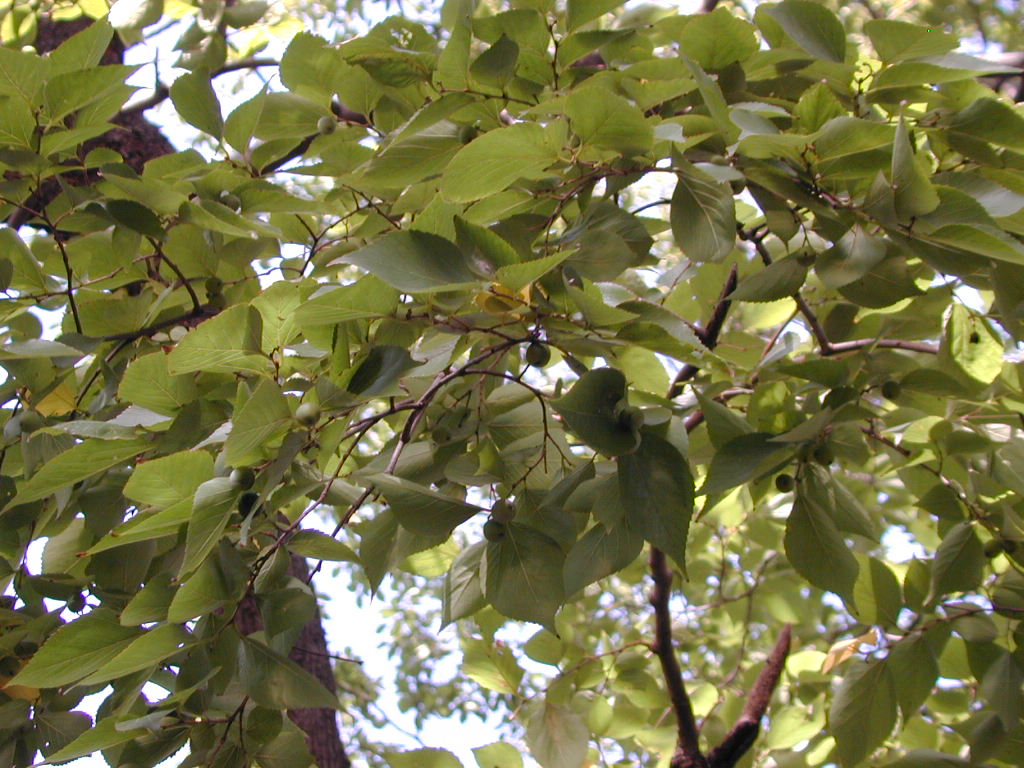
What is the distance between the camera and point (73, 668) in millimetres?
1012

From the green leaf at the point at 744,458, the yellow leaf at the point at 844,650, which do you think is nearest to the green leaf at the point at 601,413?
the green leaf at the point at 744,458

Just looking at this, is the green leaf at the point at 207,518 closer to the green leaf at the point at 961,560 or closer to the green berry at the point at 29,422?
the green berry at the point at 29,422

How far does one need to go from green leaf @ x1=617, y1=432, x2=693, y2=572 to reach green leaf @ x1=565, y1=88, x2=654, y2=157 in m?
0.30

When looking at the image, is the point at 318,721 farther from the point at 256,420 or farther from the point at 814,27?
the point at 814,27

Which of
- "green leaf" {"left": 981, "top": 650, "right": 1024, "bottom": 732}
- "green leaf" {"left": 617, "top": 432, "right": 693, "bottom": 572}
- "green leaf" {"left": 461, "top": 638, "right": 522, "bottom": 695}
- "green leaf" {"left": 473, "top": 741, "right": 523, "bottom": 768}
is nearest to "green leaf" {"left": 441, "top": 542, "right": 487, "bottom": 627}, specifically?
"green leaf" {"left": 617, "top": 432, "right": 693, "bottom": 572}

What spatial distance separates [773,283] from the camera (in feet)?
3.54

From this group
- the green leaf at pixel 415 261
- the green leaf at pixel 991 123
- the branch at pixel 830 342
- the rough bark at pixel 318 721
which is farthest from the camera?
the rough bark at pixel 318 721

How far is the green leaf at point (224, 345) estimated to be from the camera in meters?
0.92

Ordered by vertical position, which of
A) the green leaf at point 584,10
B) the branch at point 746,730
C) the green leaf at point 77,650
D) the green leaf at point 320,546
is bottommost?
the branch at point 746,730

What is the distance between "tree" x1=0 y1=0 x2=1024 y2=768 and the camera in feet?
3.05

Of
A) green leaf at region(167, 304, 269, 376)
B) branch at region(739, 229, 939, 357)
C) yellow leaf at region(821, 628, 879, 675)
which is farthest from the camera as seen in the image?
yellow leaf at region(821, 628, 879, 675)

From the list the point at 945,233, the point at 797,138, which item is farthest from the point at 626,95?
the point at 945,233

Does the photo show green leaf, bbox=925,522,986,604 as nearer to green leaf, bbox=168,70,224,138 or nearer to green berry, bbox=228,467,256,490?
green berry, bbox=228,467,256,490

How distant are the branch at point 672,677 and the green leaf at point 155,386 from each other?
0.96 m
